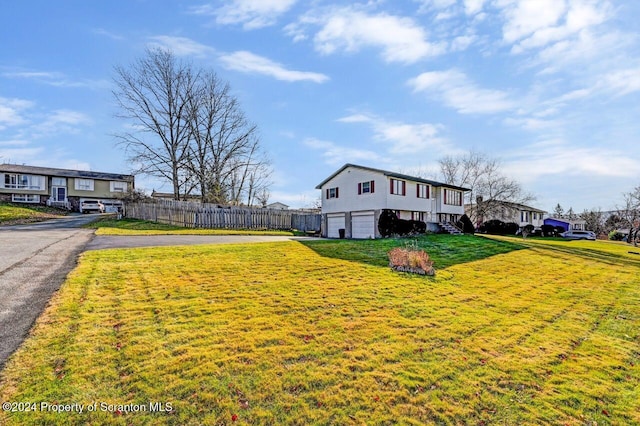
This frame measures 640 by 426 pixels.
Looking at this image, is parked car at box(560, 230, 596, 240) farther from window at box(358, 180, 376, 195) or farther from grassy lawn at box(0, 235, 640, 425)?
grassy lawn at box(0, 235, 640, 425)

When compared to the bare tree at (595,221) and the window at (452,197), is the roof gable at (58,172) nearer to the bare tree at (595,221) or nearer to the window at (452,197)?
the window at (452,197)

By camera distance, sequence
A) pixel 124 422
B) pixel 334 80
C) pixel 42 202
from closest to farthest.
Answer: pixel 124 422
pixel 334 80
pixel 42 202

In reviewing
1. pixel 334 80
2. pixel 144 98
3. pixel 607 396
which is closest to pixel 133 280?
pixel 607 396

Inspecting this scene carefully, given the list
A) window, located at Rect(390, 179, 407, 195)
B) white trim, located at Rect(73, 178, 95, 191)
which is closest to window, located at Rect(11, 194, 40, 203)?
white trim, located at Rect(73, 178, 95, 191)

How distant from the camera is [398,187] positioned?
25.7 meters

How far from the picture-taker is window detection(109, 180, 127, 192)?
4597cm

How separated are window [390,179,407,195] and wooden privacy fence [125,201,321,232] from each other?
30.3ft

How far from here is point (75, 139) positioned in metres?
22.7

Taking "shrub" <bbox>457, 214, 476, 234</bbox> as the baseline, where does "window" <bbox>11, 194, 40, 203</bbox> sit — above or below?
above

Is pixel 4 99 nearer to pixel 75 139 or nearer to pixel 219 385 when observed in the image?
pixel 75 139

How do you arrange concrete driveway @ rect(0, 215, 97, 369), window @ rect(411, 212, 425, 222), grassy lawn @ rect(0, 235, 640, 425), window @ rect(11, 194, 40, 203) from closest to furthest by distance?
1. grassy lawn @ rect(0, 235, 640, 425)
2. concrete driveway @ rect(0, 215, 97, 369)
3. window @ rect(411, 212, 425, 222)
4. window @ rect(11, 194, 40, 203)

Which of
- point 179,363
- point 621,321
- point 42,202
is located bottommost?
point 621,321

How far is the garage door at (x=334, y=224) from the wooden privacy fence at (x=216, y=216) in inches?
99.9

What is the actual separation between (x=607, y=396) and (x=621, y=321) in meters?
4.29
